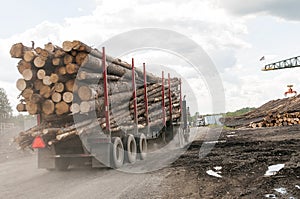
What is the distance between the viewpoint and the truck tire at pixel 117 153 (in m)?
9.22

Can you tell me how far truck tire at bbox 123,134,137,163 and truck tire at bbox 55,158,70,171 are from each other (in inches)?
66.5

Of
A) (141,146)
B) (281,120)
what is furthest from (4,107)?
(141,146)

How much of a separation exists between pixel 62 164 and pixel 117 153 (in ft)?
4.80

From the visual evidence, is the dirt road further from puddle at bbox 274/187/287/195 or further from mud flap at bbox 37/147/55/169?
mud flap at bbox 37/147/55/169

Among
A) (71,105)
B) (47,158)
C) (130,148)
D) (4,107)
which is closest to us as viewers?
(71,105)

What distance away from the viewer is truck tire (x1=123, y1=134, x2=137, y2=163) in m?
10.2

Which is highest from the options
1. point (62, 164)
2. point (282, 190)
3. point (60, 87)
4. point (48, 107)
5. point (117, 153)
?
point (60, 87)

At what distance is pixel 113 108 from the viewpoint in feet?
32.6

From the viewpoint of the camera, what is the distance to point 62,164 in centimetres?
939

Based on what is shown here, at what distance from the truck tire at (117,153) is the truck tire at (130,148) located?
408mm

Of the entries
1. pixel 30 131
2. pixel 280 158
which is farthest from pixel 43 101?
pixel 280 158

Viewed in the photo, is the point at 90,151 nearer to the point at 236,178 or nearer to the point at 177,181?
the point at 177,181

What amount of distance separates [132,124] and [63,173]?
9.20 ft

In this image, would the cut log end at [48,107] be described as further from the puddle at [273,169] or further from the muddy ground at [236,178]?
the puddle at [273,169]
